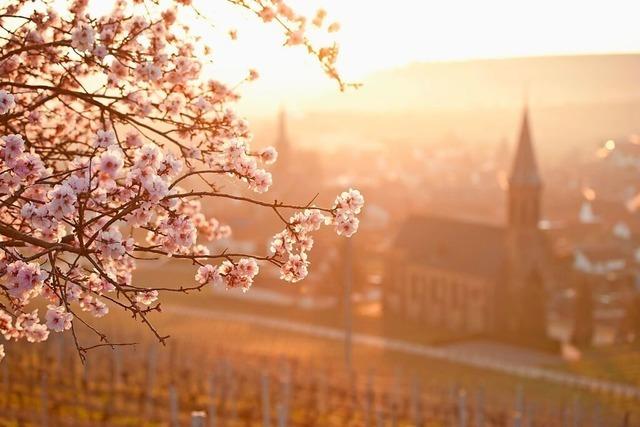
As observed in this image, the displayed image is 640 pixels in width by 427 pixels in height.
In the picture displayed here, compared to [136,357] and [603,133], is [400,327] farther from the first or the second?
[603,133]

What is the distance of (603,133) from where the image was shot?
16338 centimetres

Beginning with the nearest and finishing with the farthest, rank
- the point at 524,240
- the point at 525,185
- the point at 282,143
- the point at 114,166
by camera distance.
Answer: the point at 114,166 → the point at 525,185 → the point at 524,240 → the point at 282,143

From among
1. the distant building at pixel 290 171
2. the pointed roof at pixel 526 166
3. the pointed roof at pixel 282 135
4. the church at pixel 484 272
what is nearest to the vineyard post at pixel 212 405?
the church at pixel 484 272

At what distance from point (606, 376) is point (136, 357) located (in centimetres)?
2072

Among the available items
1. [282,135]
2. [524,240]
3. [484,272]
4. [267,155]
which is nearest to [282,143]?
[282,135]

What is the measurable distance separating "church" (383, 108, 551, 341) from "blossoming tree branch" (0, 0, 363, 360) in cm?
4323

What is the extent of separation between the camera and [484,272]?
57875mm

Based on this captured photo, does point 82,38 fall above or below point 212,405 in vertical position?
above

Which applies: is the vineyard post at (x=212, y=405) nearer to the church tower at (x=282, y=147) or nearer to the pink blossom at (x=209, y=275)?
the pink blossom at (x=209, y=275)

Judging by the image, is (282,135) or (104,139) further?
(282,135)

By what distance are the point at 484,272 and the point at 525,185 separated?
17.2ft

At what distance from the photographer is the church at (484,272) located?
5600cm

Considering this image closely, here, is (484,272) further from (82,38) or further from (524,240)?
(82,38)

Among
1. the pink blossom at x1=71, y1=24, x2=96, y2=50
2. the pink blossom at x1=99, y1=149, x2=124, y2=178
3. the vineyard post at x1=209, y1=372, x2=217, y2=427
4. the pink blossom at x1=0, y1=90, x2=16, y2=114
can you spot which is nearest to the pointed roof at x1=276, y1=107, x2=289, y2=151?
the vineyard post at x1=209, y1=372, x2=217, y2=427
